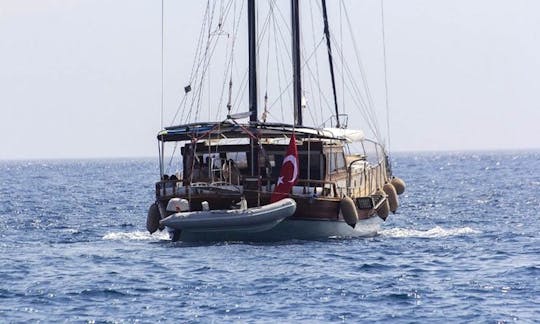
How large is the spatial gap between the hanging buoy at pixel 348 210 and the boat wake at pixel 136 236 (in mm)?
5988

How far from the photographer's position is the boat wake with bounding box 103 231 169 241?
4022cm

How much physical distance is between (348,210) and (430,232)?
22.2 feet

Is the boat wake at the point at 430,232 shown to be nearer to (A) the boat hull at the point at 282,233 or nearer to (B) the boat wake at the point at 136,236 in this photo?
(A) the boat hull at the point at 282,233

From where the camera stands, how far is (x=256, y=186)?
1454 inches

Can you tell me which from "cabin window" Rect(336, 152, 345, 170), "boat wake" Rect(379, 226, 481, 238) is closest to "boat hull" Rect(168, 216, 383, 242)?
"cabin window" Rect(336, 152, 345, 170)

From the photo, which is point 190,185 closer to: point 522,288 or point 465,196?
point 522,288

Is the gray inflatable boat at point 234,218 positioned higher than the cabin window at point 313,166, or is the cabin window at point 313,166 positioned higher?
the cabin window at point 313,166

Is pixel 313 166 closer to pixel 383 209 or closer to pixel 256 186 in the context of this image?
pixel 256 186

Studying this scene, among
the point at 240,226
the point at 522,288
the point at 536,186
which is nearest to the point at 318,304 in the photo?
the point at 522,288

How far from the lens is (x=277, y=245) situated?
1405 inches

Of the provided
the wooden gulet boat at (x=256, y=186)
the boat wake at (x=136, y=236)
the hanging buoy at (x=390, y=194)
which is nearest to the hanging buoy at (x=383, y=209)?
the wooden gulet boat at (x=256, y=186)

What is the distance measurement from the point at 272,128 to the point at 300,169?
5.29 ft

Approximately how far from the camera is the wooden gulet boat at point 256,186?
3547 cm

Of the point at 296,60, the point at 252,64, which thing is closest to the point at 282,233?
the point at 252,64
